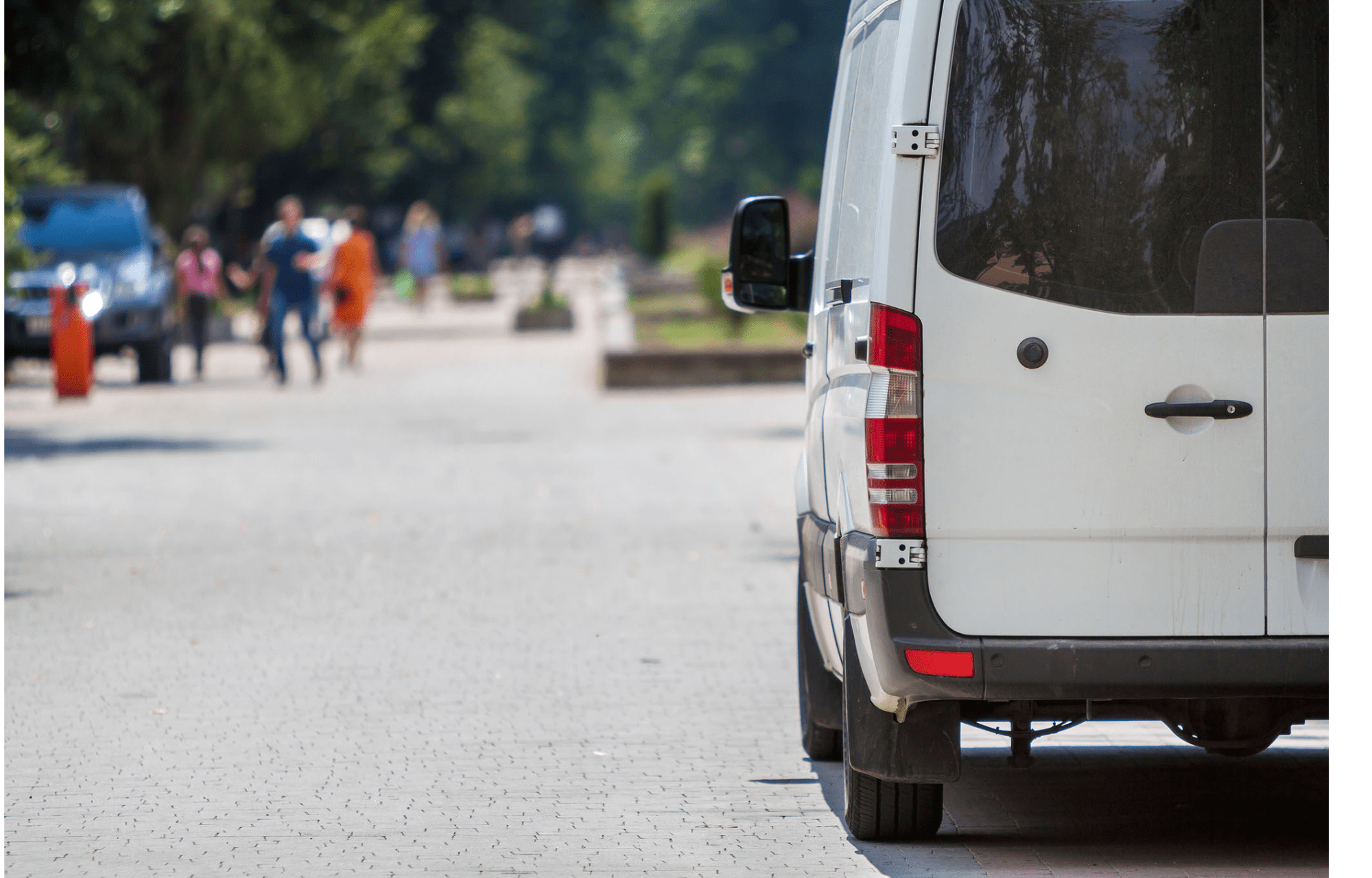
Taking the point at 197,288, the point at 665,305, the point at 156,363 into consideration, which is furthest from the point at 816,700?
the point at 665,305

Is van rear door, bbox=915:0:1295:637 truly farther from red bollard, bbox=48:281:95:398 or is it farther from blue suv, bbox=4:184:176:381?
blue suv, bbox=4:184:176:381

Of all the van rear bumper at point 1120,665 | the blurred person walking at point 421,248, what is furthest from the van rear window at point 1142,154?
the blurred person walking at point 421,248

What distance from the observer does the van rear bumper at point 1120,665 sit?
459 cm

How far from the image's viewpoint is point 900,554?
4637 mm

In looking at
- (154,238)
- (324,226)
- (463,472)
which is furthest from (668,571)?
(324,226)

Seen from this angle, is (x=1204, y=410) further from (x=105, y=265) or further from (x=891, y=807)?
(x=105, y=265)

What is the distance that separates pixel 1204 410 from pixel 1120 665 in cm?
60

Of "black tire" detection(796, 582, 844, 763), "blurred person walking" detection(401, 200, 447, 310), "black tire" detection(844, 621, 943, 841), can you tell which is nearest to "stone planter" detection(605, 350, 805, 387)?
"black tire" detection(796, 582, 844, 763)

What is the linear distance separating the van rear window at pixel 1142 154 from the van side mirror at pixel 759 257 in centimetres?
120

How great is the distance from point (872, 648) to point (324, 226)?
39786 mm

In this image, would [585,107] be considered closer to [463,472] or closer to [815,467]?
[463,472]

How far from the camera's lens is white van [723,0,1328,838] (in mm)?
4605

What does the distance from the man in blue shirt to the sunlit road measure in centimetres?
703

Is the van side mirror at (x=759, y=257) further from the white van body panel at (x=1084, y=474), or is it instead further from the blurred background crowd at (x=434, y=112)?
the blurred background crowd at (x=434, y=112)
